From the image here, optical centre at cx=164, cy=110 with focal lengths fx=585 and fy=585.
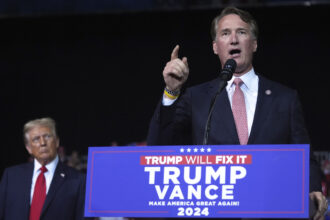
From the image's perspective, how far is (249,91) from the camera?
6.70 ft

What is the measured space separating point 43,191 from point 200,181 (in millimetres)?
1939

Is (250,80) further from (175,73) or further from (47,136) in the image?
(47,136)

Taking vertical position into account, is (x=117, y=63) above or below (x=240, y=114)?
above

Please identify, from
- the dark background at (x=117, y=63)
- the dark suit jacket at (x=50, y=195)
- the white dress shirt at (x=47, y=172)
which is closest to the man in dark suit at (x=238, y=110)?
the dark suit jacket at (x=50, y=195)

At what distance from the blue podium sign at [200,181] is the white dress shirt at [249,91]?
0.46 metres

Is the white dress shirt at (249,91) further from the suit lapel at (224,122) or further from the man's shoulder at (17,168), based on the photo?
the man's shoulder at (17,168)

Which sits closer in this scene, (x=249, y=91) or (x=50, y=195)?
(x=249, y=91)

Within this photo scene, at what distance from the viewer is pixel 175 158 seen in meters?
1.55

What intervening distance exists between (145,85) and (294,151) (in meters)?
5.59

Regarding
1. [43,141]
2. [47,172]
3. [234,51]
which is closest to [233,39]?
[234,51]

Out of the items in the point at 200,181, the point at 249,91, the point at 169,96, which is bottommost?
the point at 200,181

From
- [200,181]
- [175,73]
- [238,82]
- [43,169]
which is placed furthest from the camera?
[43,169]

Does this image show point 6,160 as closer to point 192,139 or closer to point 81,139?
point 81,139

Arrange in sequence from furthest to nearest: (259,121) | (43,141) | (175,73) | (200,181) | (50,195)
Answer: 1. (43,141)
2. (50,195)
3. (259,121)
4. (175,73)
5. (200,181)
